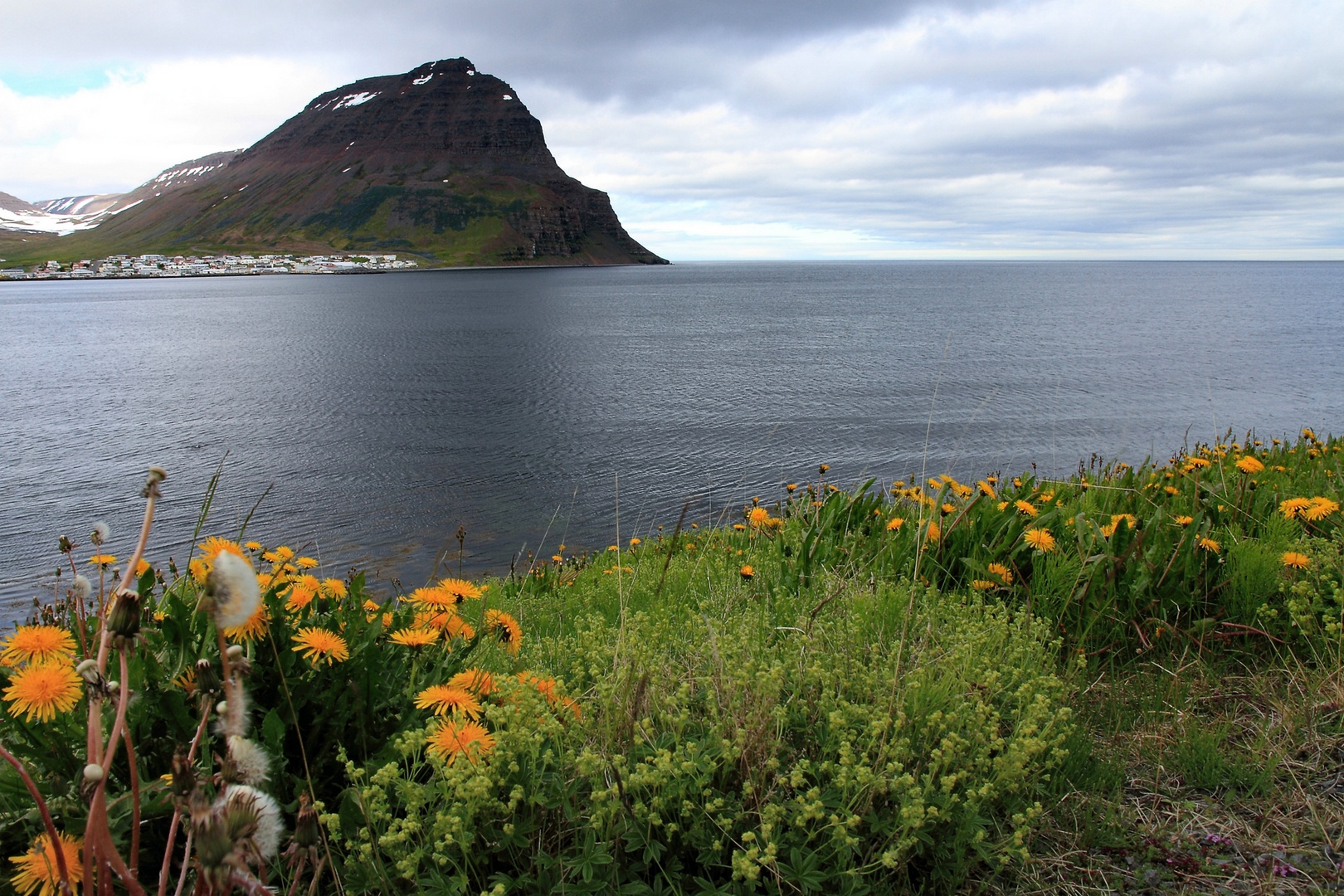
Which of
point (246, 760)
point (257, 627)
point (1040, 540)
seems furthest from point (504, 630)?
point (1040, 540)

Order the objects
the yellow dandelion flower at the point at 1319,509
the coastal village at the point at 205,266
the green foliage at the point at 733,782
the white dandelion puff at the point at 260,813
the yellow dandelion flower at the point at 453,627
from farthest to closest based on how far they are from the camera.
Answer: the coastal village at the point at 205,266 < the yellow dandelion flower at the point at 1319,509 < the yellow dandelion flower at the point at 453,627 < the green foliage at the point at 733,782 < the white dandelion puff at the point at 260,813

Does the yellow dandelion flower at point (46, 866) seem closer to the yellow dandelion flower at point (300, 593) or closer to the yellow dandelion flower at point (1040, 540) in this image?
the yellow dandelion flower at point (300, 593)

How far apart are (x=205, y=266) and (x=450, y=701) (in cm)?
21233

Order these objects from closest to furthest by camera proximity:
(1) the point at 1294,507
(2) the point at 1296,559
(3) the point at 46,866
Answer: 1. (3) the point at 46,866
2. (2) the point at 1296,559
3. (1) the point at 1294,507

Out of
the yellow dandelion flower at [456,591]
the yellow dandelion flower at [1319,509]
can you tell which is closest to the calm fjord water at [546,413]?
the yellow dandelion flower at [456,591]

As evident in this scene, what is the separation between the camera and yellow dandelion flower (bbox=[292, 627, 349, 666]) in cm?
250

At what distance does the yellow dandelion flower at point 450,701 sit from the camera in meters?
2.50

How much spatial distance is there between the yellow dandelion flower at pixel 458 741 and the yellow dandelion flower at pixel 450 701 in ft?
0.23

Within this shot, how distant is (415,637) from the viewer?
2.73 m

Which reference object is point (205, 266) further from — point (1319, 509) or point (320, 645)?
point (1319, 509)

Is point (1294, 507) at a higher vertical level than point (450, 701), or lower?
higher

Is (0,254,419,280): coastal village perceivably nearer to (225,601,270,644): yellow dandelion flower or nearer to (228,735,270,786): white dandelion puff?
(225,601,270,644): yellow dandelion flower

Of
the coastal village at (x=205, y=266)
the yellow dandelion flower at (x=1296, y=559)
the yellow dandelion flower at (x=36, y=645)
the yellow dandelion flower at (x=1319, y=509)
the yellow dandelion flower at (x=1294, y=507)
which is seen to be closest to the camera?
the yellow dandelion flower at (x=36, y=645)

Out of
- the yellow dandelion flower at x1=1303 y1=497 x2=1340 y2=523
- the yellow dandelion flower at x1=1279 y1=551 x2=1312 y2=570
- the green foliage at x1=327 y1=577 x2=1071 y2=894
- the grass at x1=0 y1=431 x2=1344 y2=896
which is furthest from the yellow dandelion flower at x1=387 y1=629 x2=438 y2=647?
the yellow dandelion flower at x1=1303 y1=497 x2=1340 y2=523
